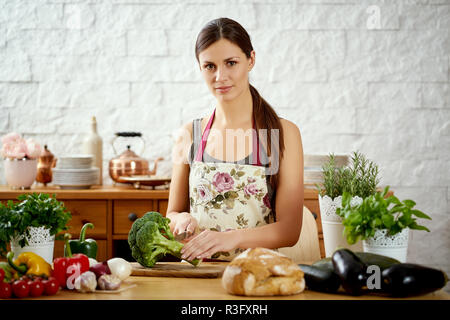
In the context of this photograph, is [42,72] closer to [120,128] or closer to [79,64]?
[79,64]

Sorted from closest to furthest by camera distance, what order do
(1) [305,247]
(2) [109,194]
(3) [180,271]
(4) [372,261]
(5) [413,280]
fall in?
1. (5) [413,280]
2. (4) [372,261]
3. (3) [180,271]
4. (1) [305,247]
5. (2) [109,194]

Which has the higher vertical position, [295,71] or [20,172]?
[295,71]

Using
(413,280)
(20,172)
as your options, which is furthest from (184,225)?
(20,172)

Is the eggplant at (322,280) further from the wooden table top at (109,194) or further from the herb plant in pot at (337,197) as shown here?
the wooden table top at (109,194)

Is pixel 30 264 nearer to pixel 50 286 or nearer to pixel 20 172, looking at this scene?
pixel 50 286

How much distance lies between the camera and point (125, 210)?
3.05 meters

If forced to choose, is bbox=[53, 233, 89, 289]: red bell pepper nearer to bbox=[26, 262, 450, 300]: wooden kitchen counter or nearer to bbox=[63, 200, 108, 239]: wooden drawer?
bbox=[26, 262, 450, 300]: wooden kitchen counter

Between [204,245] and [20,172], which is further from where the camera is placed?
[20,172]

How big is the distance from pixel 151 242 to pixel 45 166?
6.34 feet

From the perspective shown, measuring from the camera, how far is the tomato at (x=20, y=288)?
1.23 metres

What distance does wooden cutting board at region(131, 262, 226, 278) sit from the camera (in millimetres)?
1516

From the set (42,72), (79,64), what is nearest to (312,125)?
(79,64)

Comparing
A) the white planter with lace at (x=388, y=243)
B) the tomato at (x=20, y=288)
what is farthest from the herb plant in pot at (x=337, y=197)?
the tomato at (x=20, y=288)
